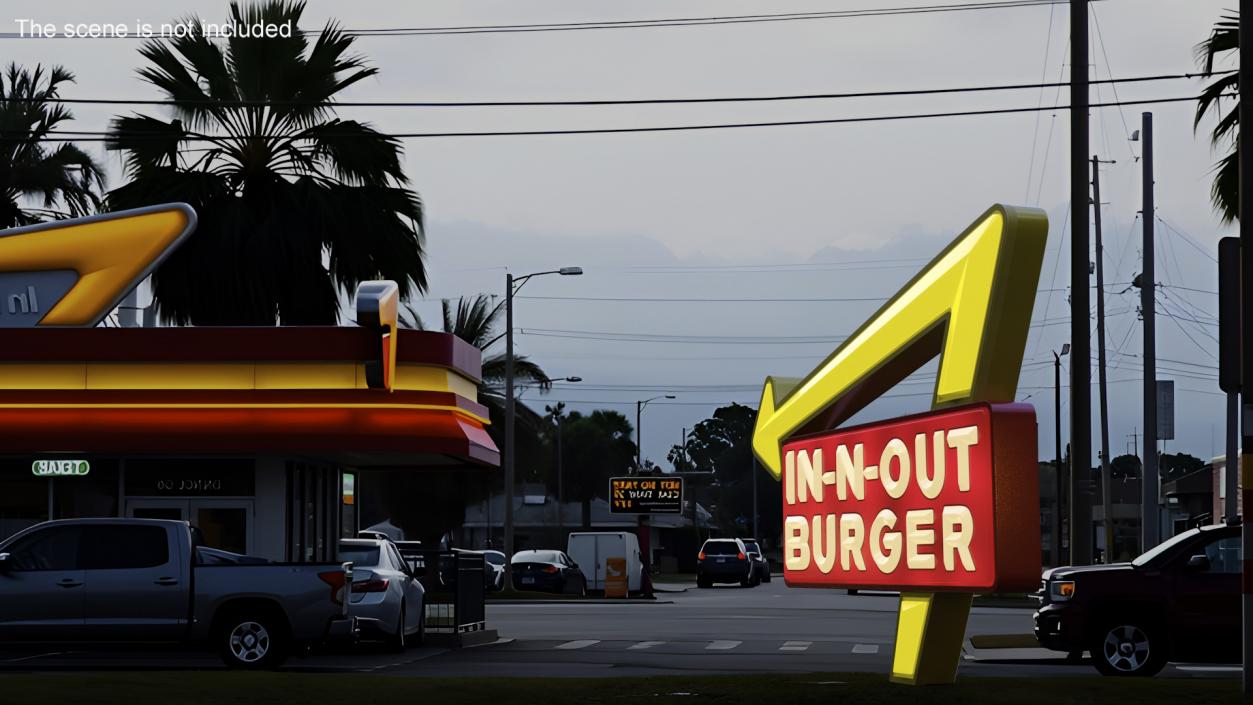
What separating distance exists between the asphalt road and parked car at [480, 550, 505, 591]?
1340 cm

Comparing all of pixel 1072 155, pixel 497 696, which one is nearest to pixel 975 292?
pixel 497 696

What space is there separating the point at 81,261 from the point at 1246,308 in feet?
57.0

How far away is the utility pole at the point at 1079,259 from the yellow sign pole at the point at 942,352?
349 inches

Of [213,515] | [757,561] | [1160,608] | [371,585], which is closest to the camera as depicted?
[1160,608]

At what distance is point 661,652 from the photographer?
2464cm

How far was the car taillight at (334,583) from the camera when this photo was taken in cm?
2039

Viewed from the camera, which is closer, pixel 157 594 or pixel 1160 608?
pixel 1160 608

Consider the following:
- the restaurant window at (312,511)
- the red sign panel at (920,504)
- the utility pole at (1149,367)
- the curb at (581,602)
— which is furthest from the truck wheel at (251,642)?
the curb at (581,602)

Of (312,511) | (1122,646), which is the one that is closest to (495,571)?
(312,511)

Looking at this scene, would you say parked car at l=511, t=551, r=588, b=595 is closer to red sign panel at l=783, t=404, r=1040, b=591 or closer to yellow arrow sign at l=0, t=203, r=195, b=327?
yellow arrow sign at l=0, t=203, r=195, b=327

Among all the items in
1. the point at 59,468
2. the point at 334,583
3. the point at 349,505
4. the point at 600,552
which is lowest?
the point at 600,552

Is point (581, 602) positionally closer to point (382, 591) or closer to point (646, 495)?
point (646, 495)

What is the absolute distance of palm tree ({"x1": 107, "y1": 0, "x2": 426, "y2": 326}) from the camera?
30.5 m

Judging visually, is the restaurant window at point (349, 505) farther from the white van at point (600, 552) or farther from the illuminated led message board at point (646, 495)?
the illuminated led message board at point (646, 495)
